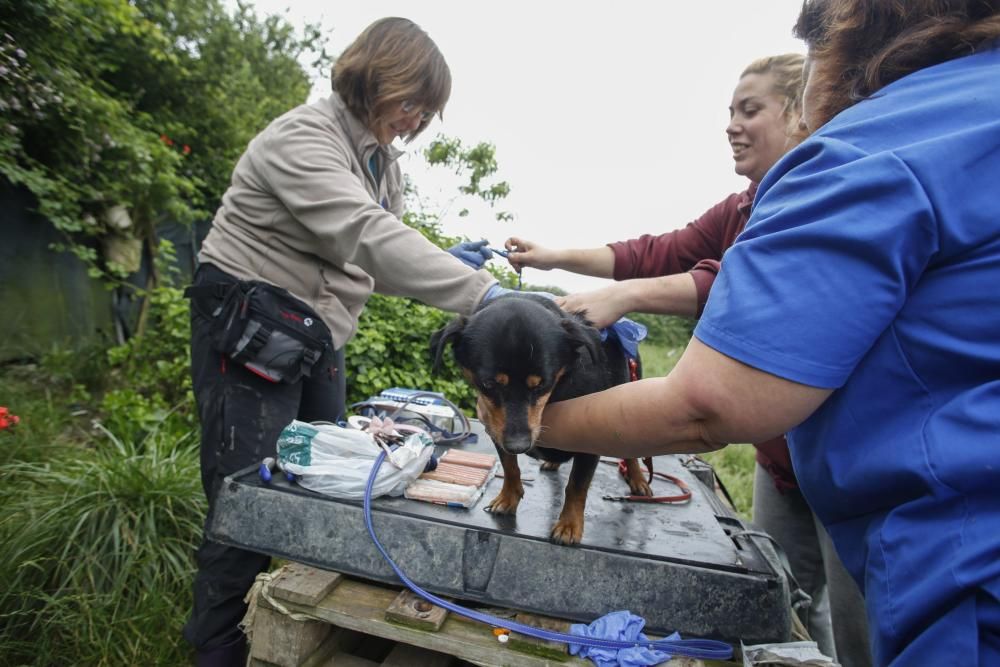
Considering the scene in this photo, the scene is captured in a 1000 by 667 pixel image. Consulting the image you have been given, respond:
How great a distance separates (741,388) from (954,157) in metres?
0.41

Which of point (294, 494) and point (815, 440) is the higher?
point (815, 440)

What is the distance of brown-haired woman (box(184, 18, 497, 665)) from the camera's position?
2014mm

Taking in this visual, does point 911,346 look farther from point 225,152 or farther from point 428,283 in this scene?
point 225,152

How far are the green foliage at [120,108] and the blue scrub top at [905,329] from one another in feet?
16.8

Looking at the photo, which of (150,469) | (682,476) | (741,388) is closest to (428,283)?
(741,388)

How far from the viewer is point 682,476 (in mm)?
2738

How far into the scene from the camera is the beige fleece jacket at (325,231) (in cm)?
199

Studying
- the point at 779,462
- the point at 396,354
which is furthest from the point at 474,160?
the point at 779,462

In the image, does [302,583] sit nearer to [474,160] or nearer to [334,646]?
[334,646]

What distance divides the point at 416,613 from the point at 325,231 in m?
1.36

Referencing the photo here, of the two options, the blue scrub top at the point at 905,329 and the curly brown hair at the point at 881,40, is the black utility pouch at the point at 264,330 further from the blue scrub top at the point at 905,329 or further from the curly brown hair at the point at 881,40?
the curly brown hair at the point at 881,40

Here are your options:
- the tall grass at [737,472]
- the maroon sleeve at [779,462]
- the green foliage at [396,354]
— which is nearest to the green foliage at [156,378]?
the green foliage at [396,354]

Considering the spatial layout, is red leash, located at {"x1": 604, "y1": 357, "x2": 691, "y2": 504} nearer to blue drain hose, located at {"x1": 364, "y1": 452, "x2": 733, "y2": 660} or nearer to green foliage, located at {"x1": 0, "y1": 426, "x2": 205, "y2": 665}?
blue drain hose, located at {"x1": 364, "y1": 452, "x2": 733, "y2": 660}

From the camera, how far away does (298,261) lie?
2.24m
